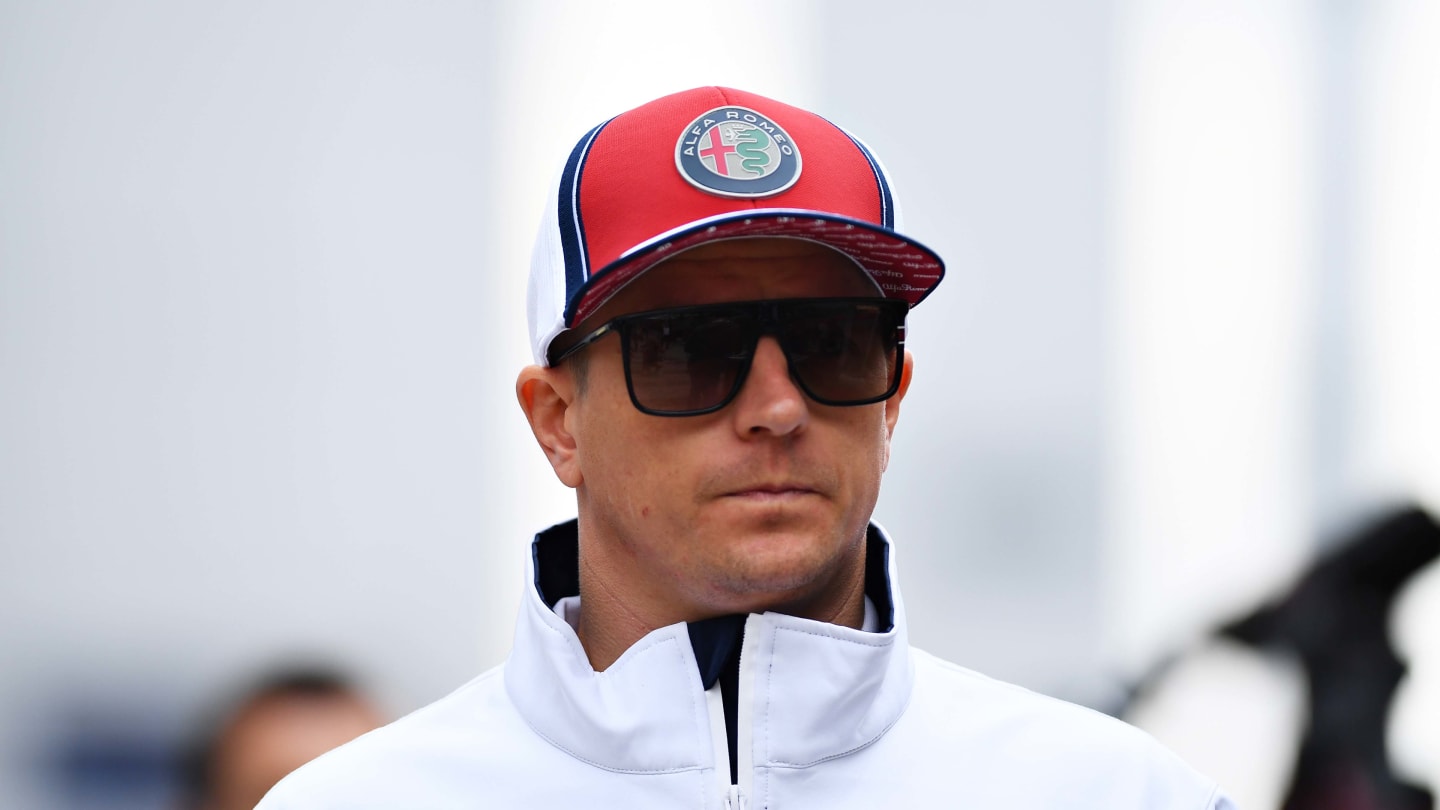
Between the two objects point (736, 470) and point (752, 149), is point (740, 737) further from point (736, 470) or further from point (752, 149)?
point (752, 149)

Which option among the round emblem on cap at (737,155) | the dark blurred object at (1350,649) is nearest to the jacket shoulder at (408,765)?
the round emblem on cap at (737,155)

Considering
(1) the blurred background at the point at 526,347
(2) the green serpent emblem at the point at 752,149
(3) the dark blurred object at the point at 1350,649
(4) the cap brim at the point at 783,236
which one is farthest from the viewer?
(3) the dark blurred object at the point at 1350,649

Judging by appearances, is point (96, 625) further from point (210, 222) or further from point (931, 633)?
point (931, 633)

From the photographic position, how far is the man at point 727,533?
1.36 m

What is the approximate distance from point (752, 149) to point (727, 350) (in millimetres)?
240

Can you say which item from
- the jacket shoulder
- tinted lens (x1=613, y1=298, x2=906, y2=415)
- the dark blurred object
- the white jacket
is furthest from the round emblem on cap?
the dark blurred object

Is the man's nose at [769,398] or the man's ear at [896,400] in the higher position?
the man's nose at [769,398]

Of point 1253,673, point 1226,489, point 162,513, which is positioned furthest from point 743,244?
point 1253,673

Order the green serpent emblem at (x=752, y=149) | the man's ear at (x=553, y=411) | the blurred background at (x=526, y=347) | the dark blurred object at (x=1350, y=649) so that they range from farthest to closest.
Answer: the dark blurred object at (x=1350, y=649)
the blurred background at (x=526, y=347)
the man's ear at (x=553, y=411)
the green serpent emblem at (x=752, y=149)

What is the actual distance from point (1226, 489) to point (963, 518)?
0.57 meters

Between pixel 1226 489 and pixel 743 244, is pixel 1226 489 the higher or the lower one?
the lower one

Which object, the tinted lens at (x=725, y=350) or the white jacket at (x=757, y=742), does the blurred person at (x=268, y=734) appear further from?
the tinted lens at (x=725, y=350)

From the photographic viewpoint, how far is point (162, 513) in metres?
2.45

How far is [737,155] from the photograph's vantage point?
1.43 m
